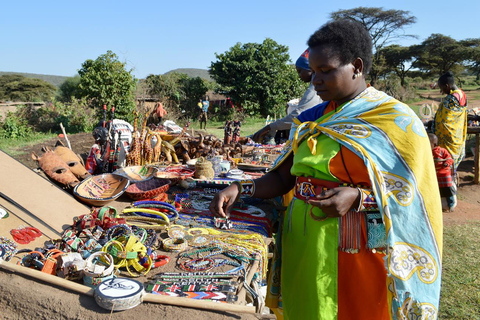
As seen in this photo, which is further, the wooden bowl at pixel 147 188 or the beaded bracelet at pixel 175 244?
the wooden bowl at pixel 147 188

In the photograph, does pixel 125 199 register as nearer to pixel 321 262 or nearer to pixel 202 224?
pixel 202 224

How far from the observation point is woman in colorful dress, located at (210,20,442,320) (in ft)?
4.73

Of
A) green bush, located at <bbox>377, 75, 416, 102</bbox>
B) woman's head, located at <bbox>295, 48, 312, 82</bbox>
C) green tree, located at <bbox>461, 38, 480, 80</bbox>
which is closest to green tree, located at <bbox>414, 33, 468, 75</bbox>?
green tree, located at <bbox>461, 38, 480, 80</bbox>

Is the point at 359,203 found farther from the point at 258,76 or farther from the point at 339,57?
the point at 258,76

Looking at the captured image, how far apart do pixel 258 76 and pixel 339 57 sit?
20.9m

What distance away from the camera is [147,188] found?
11.2 ft

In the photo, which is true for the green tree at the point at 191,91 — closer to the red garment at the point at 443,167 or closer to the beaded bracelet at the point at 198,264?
the red garment at the point at 443,167

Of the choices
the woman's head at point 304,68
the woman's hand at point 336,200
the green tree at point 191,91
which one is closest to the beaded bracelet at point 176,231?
the woman's hand at point 336,200

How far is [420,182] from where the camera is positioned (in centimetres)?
145

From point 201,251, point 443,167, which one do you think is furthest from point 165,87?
point 201,251

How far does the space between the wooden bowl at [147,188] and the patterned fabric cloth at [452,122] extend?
521cm

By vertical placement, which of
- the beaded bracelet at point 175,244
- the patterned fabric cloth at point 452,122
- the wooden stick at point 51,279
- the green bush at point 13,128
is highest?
the patterned fabric cloth at point 452,122

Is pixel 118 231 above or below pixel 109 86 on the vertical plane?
below

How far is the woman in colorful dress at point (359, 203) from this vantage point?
56.7 inches
